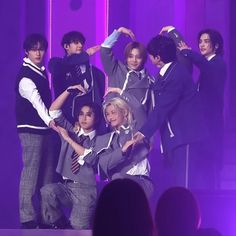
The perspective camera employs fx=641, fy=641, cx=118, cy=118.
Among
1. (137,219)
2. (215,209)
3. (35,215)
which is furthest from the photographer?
(35,215)

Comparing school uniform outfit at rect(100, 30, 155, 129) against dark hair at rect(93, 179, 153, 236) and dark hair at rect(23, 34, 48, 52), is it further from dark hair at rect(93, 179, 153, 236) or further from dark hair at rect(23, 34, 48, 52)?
dark hair at rect(93, 179, 153, 236)

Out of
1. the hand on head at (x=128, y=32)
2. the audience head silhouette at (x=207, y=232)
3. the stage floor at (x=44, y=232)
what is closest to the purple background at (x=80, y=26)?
the hand on head at (x=128, y=32)

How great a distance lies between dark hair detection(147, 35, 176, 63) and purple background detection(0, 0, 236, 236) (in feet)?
0.95

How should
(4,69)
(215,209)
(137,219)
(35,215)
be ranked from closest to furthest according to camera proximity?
1. (137,219)
2. (215,209)
3. (35,215)
4. (4,69)

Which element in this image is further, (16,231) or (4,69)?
(4,69)

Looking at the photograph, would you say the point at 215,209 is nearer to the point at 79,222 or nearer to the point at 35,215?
the point at 79,222

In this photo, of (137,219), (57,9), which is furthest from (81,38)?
(137,219)

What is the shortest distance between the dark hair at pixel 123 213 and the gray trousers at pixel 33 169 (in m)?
3.29

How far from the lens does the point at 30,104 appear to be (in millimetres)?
4406

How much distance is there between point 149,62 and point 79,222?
1.23m

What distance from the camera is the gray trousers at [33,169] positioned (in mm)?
4316

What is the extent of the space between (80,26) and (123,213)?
376 centimetres

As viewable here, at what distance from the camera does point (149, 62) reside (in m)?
4.53

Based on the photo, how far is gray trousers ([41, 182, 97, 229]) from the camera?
4137mm
